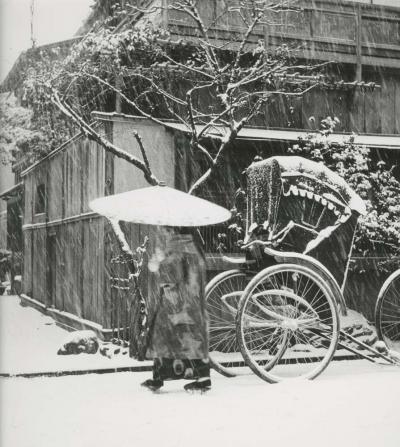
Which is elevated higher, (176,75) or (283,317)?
(176,75)

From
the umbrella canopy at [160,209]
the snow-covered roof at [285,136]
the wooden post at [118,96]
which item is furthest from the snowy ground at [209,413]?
the wooden post at [118,96]

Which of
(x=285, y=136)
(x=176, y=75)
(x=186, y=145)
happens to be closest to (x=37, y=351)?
(x=186, y=145)

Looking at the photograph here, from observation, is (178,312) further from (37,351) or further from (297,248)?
(37,351)

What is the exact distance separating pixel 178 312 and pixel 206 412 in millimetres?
1163

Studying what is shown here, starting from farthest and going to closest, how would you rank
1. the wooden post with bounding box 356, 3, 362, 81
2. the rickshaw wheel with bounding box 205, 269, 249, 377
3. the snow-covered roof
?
the wooden post with bounding box 356, 3, 362, 81, the snow-covered roof, the rickshaw wheel with bounding box 205, 269, 249, 377

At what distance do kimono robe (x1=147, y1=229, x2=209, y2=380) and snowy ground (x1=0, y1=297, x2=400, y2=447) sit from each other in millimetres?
349

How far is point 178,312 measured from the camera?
6.98 metres

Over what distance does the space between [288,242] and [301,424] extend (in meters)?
3.23

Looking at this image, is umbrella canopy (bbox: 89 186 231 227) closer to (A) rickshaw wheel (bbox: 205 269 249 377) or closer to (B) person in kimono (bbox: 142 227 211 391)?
(B) person in kimono (bbox: 142 227 211 391)

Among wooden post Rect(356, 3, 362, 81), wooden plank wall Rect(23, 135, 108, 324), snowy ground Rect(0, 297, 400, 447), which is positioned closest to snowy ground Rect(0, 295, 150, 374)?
snowy ground Rect(0, 297, 400, 447)

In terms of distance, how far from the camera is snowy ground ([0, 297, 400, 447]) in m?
5.30

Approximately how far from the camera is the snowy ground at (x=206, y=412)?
17.4 ft

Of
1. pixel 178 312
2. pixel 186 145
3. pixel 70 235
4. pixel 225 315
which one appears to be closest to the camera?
pixel 178 312

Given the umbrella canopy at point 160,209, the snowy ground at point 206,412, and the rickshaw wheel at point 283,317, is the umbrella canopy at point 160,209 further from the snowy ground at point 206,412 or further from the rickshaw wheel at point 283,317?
the snowy ground at point 206,412
